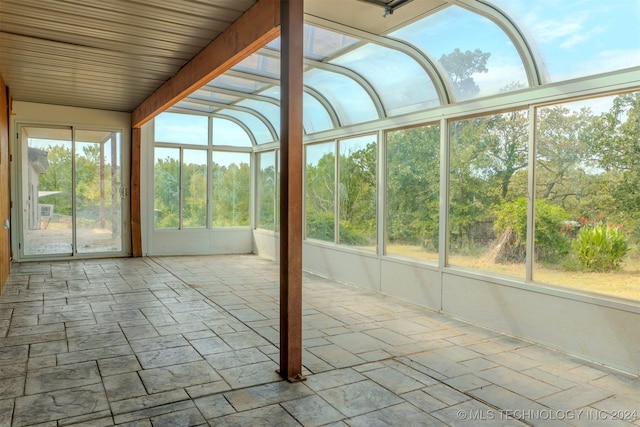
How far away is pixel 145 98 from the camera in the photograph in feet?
23.7

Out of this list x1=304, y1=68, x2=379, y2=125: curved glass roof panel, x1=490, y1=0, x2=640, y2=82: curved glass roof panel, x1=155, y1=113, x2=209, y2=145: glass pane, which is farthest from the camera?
x1=155, y1=113, x2=209, y2=145: glass pane

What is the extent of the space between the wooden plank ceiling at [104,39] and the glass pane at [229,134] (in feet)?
9.34

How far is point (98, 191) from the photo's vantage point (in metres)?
8.47

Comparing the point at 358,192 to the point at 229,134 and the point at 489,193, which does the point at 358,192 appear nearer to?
the point at 489,193

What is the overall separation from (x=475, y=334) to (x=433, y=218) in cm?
151

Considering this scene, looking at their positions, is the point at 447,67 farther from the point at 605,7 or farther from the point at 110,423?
the point at 110,423

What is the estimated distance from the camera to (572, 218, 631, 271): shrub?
11.5ft

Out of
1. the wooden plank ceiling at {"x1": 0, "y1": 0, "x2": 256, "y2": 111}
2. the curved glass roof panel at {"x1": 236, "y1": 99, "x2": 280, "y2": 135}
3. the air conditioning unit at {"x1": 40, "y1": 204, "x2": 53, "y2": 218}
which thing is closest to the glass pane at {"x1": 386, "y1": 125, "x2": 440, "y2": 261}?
the wooden plank ceiling at {"x1": 0, "y1": 0, "x2": 256, "y2": 111}

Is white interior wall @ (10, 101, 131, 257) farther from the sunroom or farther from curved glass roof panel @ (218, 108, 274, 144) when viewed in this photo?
curved glass roof panel @ (218, 108, 274, 144)

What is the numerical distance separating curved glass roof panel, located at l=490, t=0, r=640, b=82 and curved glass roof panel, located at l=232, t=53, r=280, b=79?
8.81ft

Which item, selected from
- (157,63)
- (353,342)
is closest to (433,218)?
(353,342)

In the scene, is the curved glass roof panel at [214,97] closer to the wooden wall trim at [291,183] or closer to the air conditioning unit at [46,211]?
the air conditioning unit at [46,211]

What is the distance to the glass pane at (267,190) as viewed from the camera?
9.16m

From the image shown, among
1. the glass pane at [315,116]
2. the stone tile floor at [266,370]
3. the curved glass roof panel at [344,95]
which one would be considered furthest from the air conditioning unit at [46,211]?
the curved glass roof panel at [344,95]
